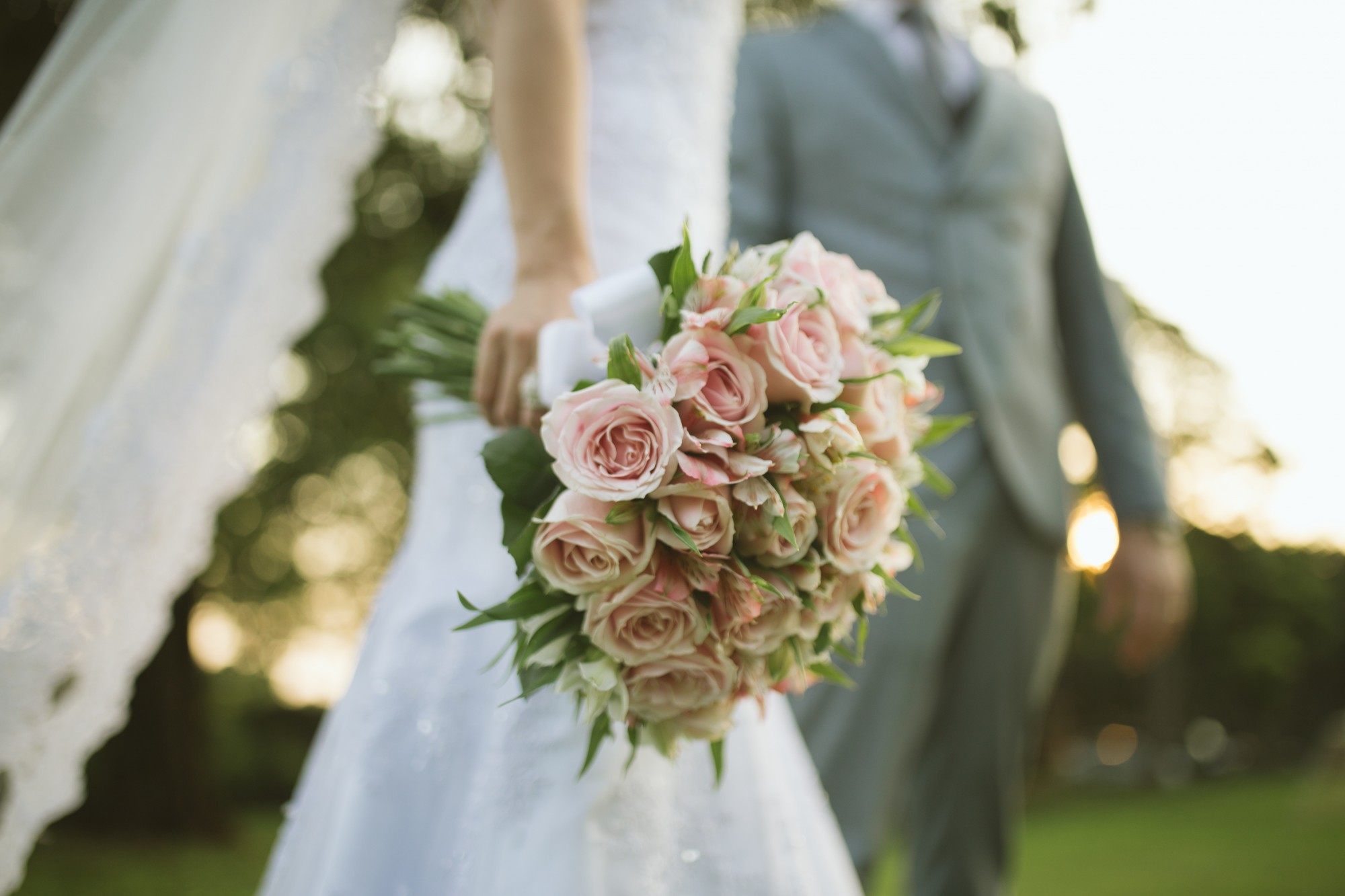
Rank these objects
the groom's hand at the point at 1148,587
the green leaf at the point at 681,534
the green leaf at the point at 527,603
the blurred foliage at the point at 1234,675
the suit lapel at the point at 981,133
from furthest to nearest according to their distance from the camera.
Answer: the blurred foliage at the point at 1234,675 → the groom's hand at the point at 1148,587 → the suit lapel at the point at 981,133 → the green leaf at the point at 527,603 → the green leaf at the point at 681,534

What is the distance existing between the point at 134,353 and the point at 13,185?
1.18 ft

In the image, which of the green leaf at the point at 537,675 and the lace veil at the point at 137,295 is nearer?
the green leaf at the point at 537,675

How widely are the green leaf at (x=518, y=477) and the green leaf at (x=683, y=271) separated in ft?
Result: 0.88

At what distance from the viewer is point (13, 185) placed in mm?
1728

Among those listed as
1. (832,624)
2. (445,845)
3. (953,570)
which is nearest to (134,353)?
(445,845)

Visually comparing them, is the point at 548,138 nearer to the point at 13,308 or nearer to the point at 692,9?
the point at 692,9

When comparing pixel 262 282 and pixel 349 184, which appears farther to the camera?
pixel 349 184

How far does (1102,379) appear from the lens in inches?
110

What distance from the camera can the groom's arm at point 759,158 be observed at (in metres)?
2.50

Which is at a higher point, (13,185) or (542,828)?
(13,185)

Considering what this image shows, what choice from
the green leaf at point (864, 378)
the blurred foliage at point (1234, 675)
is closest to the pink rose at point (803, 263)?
the green leaf at point (864, 378)

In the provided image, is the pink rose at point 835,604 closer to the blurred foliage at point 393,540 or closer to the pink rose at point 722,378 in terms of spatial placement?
the pink rose at point 722,378

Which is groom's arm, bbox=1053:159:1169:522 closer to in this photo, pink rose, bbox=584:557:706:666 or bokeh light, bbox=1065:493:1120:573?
bokeh light, bbox=1065:493:1120:573

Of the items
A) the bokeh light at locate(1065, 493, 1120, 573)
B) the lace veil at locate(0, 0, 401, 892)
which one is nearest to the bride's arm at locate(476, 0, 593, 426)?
the lace veil at locate(0, 0, 401, 892)
